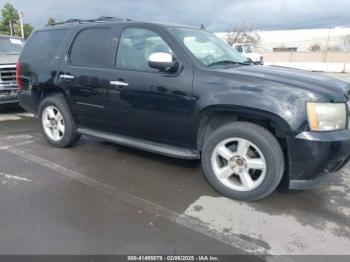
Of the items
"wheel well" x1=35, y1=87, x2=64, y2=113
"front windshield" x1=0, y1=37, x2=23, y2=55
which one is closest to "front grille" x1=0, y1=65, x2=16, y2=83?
"front windshield" x1=0, y1=37, x2=23, y2=55

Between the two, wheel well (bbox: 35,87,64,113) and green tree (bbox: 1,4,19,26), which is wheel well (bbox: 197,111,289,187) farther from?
green tree (bbox: 1,4,19,26)

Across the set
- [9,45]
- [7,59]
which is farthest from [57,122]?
[9,45]

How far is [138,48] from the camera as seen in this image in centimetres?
401

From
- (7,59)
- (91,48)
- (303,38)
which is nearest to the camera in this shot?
(91,48)

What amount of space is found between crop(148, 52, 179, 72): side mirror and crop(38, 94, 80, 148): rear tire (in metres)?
1.89

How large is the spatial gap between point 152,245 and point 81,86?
260 centimetres

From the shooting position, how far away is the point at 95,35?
175 inches

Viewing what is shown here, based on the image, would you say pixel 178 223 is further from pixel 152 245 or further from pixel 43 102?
pixel 43 102

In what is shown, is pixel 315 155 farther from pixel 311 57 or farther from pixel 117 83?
pixel 311 57

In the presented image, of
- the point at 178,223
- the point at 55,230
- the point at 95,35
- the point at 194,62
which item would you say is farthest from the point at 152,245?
the point at 95,35

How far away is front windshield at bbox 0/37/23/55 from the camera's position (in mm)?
8961

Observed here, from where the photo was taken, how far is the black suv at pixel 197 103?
120 inches

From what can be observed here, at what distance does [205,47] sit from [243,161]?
61.9 inches

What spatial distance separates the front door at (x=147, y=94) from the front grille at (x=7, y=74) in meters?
4.73
